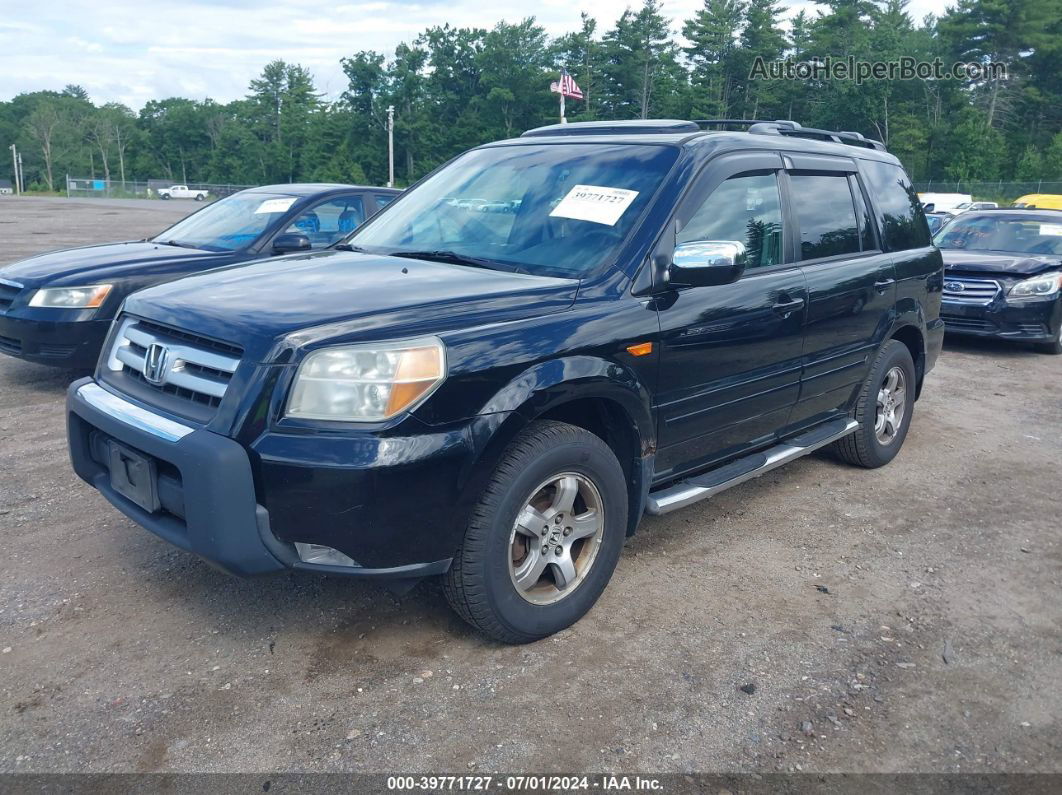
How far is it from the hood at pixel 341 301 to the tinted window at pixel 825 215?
1661mm

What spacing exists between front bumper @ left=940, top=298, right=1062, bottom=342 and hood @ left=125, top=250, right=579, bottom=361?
24.7 feet

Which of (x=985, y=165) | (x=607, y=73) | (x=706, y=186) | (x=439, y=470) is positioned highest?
(x=607, y=73)

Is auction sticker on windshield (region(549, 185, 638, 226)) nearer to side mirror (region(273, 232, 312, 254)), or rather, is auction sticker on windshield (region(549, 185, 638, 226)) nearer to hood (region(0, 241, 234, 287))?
side mirror (region(273, 232, 312, 254))

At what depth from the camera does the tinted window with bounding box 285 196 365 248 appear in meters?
7.39

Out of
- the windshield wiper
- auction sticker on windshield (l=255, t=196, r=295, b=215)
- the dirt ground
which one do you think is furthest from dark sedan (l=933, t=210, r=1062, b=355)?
the windshield wiper

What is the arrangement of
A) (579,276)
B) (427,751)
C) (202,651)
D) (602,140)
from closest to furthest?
(427,751), (202,651), (579,276), (602,140)

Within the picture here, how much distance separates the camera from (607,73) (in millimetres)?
71000

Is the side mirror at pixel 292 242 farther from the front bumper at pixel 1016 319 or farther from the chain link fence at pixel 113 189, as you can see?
the chain link fence at pixel 113 189

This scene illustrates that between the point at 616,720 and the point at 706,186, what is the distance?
7.28ft

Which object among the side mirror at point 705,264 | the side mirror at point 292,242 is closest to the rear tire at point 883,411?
the side mirror at point 705,264

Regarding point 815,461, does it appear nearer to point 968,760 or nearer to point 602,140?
point 602,140

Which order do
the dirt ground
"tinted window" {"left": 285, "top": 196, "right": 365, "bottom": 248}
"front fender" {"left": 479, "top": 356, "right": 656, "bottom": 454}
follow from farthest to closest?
1. "tinted window" {"left": 285, "top": 196, "right": 365, "bottom": 248}
2. "front fender" {"left": 479, "top": 356, "right": 656, "bottom": 454}
3. the dirt ground

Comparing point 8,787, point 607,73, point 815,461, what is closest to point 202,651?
point 8,787

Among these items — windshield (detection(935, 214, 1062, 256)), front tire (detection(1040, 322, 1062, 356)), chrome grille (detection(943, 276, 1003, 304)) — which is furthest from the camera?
windshield (detection(935, 214, 1062, 256))
